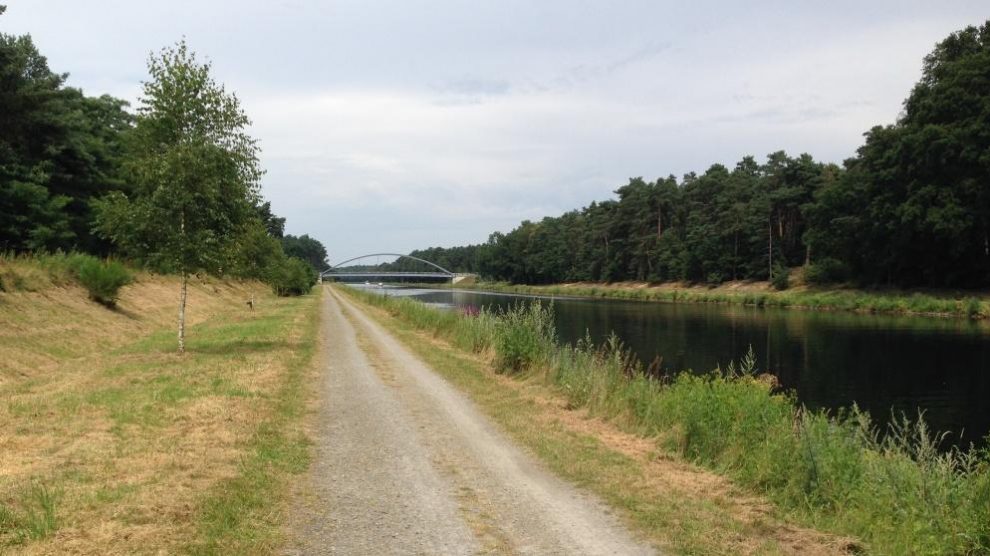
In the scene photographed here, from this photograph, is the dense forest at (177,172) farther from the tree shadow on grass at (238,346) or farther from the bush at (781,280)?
the bush at (781,280)

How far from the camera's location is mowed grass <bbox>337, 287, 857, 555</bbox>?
6.06m

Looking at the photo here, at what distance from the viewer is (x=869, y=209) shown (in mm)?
61938

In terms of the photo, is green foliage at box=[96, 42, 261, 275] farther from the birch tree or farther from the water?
the water

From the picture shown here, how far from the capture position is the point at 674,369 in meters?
23.9

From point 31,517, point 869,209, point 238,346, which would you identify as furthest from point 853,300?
point 31,517

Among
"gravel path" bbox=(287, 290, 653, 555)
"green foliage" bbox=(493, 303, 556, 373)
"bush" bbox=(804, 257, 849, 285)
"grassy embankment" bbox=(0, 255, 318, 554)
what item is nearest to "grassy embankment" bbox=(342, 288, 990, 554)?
"gravel path" bbox=(287, 290, 653, 555)

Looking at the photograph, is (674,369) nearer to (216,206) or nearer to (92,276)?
(216,206)

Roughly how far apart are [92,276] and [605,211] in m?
123

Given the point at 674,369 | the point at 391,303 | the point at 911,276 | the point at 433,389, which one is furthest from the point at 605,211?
the point at 433,389

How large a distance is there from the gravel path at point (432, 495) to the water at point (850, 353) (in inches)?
424

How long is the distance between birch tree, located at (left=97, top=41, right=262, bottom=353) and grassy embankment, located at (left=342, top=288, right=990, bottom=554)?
32.9ft

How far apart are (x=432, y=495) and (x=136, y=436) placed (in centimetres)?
473

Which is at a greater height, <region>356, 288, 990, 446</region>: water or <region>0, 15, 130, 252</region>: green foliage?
<region>0, 15, 130, 252</region>: green foliage

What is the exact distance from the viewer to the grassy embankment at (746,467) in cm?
612
